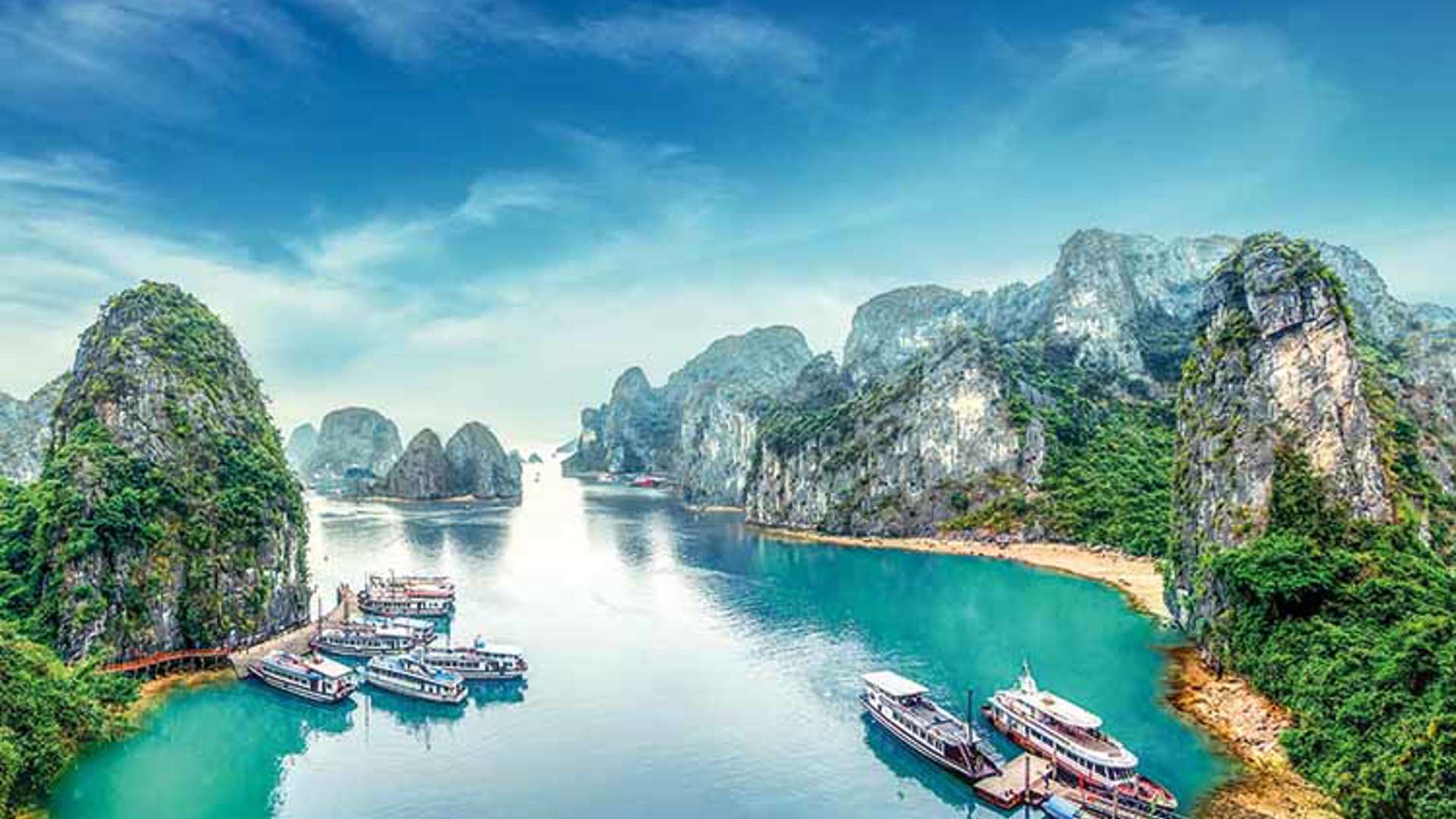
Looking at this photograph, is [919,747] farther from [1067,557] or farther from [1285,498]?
[1067,557]

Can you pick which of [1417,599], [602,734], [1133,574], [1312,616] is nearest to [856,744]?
[602,734]

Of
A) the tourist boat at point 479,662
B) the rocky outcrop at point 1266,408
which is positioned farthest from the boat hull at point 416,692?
the rocky outcrop at point 1266,408

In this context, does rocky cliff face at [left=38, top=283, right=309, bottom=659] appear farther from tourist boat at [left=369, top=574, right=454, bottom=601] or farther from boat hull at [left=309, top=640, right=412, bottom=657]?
tourist boat at [left=369, top=574, right=454, bottom=601]

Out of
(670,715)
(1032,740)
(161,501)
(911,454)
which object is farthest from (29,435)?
(1032,740)

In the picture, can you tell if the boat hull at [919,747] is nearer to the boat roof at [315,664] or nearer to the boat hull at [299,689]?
the boat hull at [299,689]

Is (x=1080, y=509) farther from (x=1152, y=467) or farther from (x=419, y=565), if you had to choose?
(x=419, y=565)

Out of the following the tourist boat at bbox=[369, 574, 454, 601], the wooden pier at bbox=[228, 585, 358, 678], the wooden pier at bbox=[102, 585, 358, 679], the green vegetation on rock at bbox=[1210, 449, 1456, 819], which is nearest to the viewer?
the green vegetation on rock at bbox=[1210, 449, 1456, 819]

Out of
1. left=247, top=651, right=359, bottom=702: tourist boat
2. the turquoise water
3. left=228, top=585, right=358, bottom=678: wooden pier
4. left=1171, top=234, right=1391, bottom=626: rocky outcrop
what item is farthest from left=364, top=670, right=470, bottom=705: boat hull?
left=1171, top=234, right=1391, bottom=626: rocky outcrop

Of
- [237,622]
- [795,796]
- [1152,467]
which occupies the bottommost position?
[795,796]
